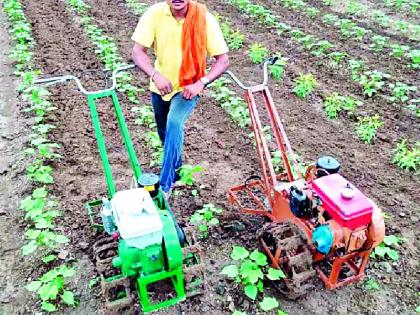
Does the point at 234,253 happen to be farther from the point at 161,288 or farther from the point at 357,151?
the point at 357,151

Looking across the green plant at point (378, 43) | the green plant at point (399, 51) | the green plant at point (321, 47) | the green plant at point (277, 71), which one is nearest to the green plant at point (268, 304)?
the green plant at point (277, 71)

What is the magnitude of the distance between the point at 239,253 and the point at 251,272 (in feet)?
0.62

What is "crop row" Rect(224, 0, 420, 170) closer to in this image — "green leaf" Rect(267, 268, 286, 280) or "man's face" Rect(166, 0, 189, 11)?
"green leaf" Rect(267, 268, 286, 280)

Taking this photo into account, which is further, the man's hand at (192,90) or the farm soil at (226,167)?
the man's hand at (192,90)

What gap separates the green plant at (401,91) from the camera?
6594mm

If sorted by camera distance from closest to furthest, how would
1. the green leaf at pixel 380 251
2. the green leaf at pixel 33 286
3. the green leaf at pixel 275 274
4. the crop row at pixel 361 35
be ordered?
the green leaf at pixel 275 274 → the green leaf at pixel 33 286 → the green leaf at pixel 380 251 → the crop row at pixel 361 35

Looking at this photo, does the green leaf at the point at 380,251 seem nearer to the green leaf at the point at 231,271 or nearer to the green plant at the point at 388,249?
the green plant at the point at 388,249

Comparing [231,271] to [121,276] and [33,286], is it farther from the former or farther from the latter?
[33,286]

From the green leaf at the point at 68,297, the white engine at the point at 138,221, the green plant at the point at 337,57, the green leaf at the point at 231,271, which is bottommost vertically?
the green leaf at the point at 68,297

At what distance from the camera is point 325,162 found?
3725 mm

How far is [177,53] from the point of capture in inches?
159

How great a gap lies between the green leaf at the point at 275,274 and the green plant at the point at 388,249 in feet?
3.15

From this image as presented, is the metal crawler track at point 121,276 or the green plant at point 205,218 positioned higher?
the metal crawler track at point 121,276

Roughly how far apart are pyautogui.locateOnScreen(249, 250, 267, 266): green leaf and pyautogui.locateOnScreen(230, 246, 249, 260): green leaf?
5cm
